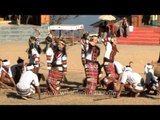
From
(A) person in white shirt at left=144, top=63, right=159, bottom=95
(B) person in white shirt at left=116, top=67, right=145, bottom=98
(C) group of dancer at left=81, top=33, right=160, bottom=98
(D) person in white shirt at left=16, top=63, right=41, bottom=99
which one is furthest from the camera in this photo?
(A) person in white shirt at left=144, top=63, right=159, bottom=95

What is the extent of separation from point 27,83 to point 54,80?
0.79 metres

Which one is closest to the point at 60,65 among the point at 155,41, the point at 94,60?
the point at 94,60

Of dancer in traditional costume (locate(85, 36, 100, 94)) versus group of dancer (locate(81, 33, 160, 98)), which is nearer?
group of dancer (locate(81, 33, 160, 98))

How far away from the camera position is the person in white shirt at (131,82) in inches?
314

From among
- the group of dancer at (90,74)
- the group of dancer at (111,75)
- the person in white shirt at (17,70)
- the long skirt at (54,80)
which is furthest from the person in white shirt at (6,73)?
the group of dancer at (111,75)

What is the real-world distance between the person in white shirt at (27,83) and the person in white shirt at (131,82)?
1.71m

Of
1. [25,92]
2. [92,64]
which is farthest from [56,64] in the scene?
[25,92]

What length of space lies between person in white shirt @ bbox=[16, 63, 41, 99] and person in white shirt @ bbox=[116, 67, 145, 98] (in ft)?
5.60

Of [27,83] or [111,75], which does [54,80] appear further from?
[111,75]

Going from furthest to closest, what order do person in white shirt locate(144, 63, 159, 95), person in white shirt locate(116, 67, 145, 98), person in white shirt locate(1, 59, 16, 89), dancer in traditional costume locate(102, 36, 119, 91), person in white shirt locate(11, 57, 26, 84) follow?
person in white shirt locate(11, 57, 26, 84) < person in white shirt locate(1, 59, 16, 89) < dancer in traditional costume locate(102, 36, 119, 91) < person in white shirt locate(144, 63, 159, 95) < person in white shirt locate(116, 67, 145, 98)

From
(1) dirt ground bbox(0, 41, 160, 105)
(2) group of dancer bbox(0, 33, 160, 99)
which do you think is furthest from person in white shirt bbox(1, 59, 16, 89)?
(2) group of dancer bbox(0, 33, 160, 99)

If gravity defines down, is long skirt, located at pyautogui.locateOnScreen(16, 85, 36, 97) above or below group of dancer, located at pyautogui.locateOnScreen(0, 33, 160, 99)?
below

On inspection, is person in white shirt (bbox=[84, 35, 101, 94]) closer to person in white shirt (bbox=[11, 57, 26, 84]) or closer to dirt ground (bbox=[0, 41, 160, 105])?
dirt ground (bbox=[0, 41, 160, 105])

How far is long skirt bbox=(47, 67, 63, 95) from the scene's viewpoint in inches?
332
